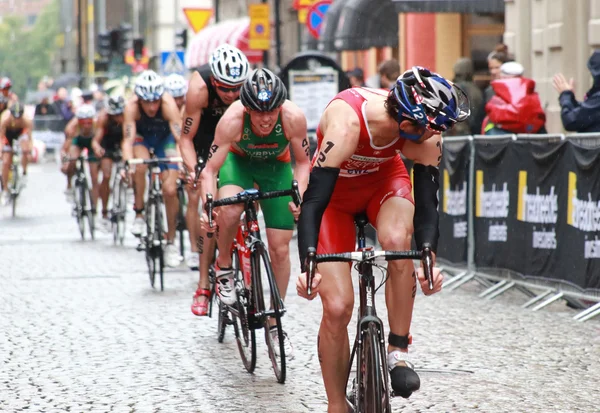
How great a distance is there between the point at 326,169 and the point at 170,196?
25.1 feet

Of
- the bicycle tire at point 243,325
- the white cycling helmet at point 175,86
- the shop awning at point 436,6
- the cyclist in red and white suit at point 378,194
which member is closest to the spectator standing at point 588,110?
the bicycle tire at point 243,325

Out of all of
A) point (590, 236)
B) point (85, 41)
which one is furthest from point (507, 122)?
point (85, 41)

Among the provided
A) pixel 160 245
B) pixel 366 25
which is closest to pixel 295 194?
pixel 160 245

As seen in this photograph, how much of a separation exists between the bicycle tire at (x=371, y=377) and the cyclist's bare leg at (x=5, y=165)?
18.4 m

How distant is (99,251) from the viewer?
16812mm

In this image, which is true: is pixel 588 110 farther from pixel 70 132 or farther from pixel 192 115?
pixel 70 132

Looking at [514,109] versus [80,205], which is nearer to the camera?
[514,109]

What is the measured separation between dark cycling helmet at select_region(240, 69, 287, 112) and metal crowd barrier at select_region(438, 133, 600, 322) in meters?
3.29

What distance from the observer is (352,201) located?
6.71 meters

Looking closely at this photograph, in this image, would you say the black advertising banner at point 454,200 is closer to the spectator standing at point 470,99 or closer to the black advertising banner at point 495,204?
the black advertising banner at point 495,204

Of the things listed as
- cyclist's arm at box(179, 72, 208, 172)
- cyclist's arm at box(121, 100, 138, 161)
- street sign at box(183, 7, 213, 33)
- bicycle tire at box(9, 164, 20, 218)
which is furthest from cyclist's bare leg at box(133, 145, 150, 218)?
street sign at box(183, 7, 213, 33)

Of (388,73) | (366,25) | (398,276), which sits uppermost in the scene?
(366,25)

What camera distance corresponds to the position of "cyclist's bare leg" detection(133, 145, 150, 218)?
1433 centimetres

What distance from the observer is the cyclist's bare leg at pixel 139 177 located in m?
14.3
